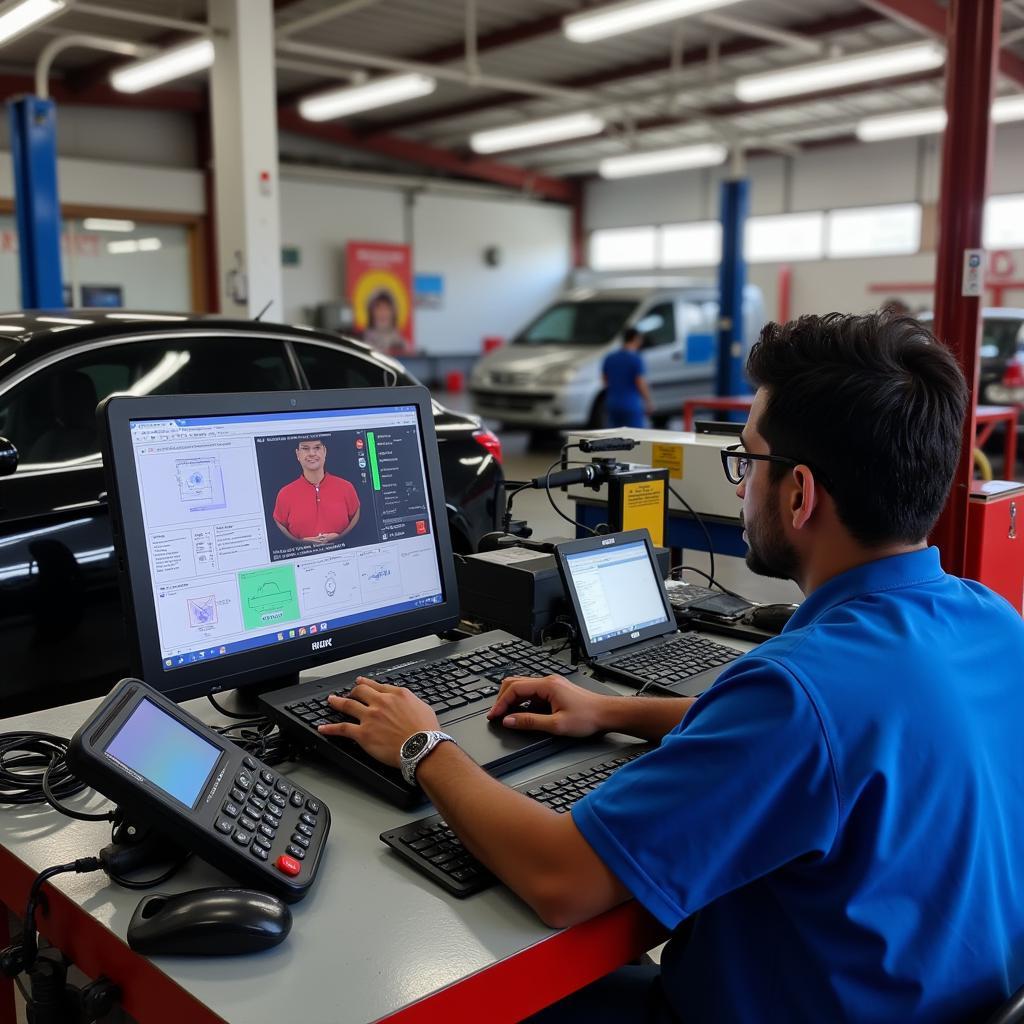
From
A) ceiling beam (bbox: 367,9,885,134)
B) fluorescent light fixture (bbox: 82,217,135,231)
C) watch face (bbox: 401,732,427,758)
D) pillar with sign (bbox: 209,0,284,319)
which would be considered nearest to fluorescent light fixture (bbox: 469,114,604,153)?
ceiling beam (bbox: 367,9,885,134)

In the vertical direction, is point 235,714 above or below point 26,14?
below

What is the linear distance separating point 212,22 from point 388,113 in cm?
692

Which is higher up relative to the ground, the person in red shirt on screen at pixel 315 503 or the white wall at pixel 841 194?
the white wall at pixel 841 194

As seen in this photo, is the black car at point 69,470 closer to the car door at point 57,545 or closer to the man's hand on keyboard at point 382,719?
the car door at point 57,545

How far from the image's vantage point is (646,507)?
2373mm

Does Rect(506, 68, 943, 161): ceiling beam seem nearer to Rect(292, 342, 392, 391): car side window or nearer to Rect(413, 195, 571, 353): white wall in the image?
Rect(413, 195, 571, 353): white wall

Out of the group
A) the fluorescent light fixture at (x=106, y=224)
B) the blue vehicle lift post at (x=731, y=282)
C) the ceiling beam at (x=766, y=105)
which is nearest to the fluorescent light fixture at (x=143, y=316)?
the blue vehicle lift post at (x=731, y=282)

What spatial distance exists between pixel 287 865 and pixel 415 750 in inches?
8.5

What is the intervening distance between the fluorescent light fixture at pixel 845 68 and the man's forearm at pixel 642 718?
7.07 metres

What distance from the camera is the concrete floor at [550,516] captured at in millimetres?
3640

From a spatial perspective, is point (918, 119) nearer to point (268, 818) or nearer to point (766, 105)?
point (766, 105)

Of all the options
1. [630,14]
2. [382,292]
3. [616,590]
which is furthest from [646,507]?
[382,292]

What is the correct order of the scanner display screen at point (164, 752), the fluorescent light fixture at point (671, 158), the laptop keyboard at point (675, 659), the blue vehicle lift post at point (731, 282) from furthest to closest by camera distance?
the fluorescent light fixture at point (671, 158), the blue vehicle lift post at point (731, 282), the laptop keyboard at point (675, 659), the scanner display screen at point (164, 752)

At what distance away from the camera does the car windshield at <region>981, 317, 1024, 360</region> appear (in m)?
9.29
